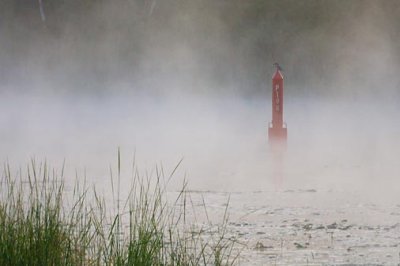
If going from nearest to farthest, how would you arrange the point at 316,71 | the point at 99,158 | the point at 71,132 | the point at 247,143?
the point at 99,158 < the point at 247,143 < the point at 71,132 < the point at 316,71

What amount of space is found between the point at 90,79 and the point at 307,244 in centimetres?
1527

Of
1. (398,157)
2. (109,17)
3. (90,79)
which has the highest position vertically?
(109,17)

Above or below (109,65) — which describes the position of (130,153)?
below

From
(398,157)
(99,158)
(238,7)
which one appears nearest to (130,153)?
(99,158)

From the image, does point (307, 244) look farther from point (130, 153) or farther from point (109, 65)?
point (109, 65)

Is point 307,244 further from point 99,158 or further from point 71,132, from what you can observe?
point 71,132

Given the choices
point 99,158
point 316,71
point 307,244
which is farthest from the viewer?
point 316,71

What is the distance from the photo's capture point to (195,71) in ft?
69.0

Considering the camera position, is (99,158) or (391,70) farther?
(391,70)

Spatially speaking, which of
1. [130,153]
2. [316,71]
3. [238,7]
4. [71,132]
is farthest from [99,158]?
[238,7]

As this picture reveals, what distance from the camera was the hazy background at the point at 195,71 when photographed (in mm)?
14453

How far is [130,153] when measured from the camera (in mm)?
11602

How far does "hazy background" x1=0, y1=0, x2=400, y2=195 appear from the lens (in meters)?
14.5

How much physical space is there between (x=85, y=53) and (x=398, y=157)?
1148cm
